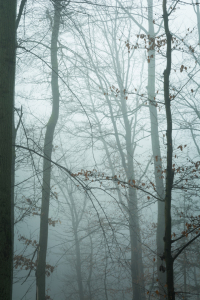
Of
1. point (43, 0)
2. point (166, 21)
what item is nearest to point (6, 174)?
→ point (166, 21)

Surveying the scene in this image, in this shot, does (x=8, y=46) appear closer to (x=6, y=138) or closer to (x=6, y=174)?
(x=6, y=138)

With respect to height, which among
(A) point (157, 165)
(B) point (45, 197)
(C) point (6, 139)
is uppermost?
(A) point (157, 165)

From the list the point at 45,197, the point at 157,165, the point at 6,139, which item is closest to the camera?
the point at 6,139

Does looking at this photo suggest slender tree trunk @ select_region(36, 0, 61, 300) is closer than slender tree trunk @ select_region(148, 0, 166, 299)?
Yes

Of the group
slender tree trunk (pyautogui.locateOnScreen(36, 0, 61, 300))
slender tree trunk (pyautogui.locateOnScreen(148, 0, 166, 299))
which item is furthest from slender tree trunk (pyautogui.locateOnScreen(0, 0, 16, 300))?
slender tree trunk (pyautogui.locateOnScreen(148, 0, 166, 299))

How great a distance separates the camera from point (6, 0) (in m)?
2.32

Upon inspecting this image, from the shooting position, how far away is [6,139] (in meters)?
2.12

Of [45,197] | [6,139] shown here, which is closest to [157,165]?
[45,197]

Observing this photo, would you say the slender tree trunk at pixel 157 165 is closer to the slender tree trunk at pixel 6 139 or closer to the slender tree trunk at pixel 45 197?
the slender tree trunk at pixel 45 197

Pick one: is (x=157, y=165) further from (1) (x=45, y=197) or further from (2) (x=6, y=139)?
(2) (x=6, y=139)

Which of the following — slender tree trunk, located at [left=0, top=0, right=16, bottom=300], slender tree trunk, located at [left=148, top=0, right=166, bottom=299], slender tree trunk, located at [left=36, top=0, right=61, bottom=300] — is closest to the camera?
slender tree trunk, located at [left=0, top=0, right=16, bottom=300]

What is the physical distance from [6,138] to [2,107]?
0.30 m

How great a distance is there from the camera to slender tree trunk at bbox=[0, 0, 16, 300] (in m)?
1.89

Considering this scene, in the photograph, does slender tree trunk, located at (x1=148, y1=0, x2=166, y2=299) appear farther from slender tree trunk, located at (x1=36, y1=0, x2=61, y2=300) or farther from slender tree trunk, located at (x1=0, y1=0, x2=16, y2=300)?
slender tree trunk, located at (x1=0, y1=0, x2=16, y2=300)
